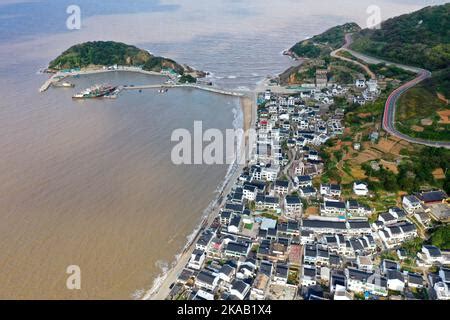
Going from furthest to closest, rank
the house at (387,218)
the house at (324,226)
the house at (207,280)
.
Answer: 1. the house at (387,218)
2. the house at (324,226)
3. the house at (207,280)

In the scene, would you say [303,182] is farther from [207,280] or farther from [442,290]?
[207,280]

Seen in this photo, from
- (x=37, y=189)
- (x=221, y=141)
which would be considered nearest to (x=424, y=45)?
(x=221, y=141)

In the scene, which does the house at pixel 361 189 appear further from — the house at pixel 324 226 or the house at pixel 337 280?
the house at pixel 337 280

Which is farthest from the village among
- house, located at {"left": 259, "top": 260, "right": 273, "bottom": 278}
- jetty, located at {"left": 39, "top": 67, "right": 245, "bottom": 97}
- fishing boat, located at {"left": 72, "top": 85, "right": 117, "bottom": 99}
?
fishing boat, located at {"left": 72, "top": 85, "right": 117, "bottom": 99}

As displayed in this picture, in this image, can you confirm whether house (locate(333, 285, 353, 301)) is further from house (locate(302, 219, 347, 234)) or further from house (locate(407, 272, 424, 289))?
house (locate(302, 219, 347, 234))

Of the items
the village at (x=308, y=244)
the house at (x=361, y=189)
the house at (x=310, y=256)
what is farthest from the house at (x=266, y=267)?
the house at (x=361, y=189)
